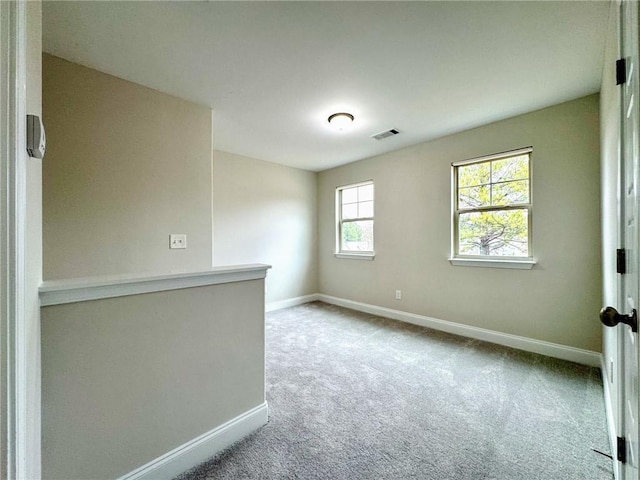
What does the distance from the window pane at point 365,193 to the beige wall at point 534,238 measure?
6.5 inches

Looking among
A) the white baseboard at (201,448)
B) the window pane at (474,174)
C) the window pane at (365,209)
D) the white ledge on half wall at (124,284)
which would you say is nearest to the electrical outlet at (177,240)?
the white ledge on half wall at (124,284)

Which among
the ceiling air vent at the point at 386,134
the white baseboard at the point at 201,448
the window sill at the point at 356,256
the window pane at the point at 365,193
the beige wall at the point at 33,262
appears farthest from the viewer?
the window pane at the point at 365,193

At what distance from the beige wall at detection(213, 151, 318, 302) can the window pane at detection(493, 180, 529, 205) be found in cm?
295

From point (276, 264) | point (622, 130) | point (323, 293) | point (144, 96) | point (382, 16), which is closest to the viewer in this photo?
point (622, 130)

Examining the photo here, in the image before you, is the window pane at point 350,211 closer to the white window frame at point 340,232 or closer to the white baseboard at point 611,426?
the white window frame at point 340,232

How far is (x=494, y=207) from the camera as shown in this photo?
300 cm

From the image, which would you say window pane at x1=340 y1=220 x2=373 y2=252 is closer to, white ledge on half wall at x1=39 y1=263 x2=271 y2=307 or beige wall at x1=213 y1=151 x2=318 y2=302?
beige wall at x1=213 y1=151 x2=318 y2=302

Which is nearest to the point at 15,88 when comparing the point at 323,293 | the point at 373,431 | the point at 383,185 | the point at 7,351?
the point at 7,351

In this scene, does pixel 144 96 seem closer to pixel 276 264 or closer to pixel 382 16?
pixel 382 16

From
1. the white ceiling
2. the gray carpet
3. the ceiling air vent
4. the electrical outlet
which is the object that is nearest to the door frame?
the gray carpet

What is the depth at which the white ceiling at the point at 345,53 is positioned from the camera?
59.6 inches

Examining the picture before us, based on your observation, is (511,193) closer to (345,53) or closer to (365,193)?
(365,193)

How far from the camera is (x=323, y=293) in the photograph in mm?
5008

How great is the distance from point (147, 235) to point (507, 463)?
2883 millimetres
